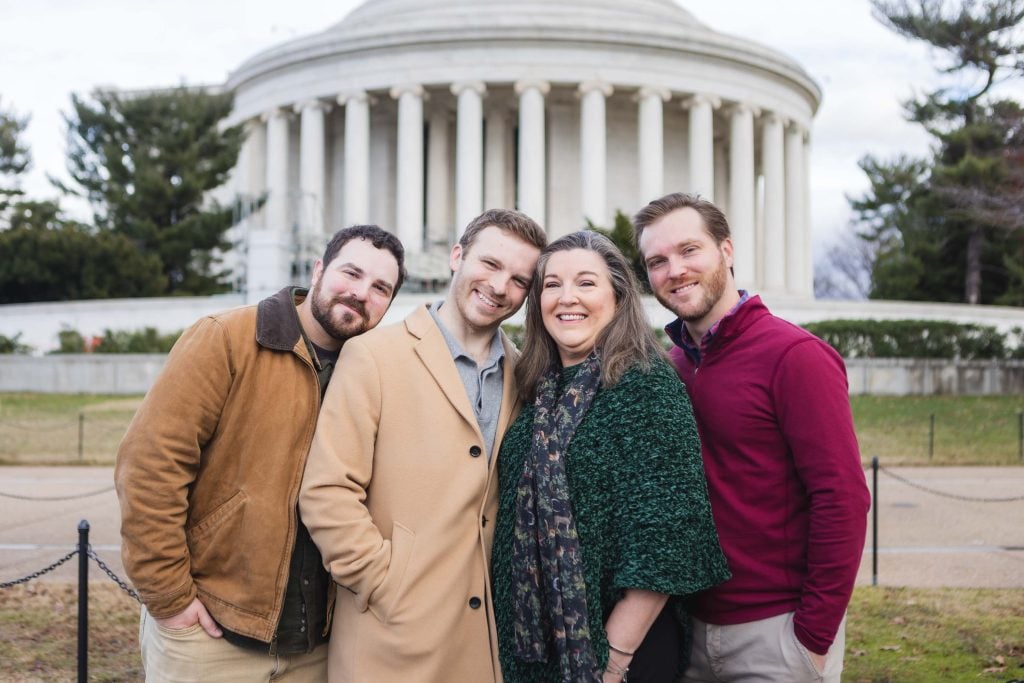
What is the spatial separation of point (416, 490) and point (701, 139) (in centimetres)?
3926

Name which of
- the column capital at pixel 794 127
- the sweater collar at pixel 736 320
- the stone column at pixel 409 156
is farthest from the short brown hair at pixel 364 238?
the column capital at pixel 794 127

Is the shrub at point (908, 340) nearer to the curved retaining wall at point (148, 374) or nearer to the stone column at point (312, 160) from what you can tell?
the curved retaining wall at point (148, 374)

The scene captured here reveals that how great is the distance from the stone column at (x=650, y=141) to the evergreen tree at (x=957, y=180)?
9.96 meters

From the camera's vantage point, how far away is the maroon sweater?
369cm

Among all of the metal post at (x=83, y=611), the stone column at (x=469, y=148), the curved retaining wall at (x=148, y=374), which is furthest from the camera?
the stone column at (x=469, y=148)

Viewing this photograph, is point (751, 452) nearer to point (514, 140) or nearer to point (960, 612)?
point (960, 612)

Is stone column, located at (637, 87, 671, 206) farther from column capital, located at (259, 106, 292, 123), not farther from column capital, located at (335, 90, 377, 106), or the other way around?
column capital, located at (259, 106, 292, 123)

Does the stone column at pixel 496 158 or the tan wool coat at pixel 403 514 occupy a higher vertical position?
the stone column at pixel 496 158

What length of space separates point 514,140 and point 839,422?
4232cm

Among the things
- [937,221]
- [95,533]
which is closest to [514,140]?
[937,221]

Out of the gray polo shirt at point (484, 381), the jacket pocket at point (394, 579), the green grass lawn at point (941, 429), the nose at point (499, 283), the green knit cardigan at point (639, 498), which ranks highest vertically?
the nose at point (499, 283)

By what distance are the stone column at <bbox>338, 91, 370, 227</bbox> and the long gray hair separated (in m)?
36.3

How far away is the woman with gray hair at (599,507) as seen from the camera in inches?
141

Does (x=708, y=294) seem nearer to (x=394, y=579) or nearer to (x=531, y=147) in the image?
(x=394, y=579)
